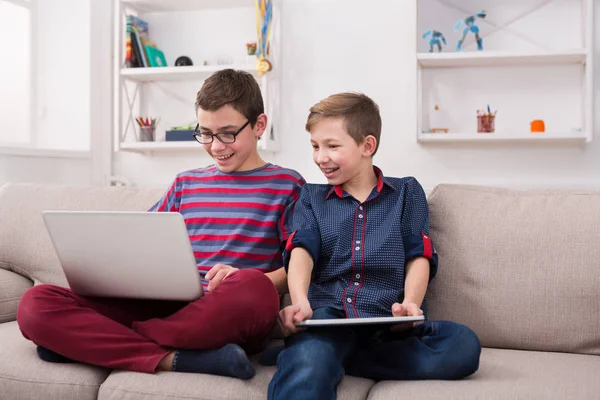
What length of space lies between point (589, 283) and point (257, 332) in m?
0.73

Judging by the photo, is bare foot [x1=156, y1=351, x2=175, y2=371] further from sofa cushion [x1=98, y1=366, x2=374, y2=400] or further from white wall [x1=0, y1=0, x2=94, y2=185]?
white wall [x1=0, y1=0, x2=94, y2=185]

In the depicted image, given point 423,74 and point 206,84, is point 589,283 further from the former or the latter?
point 423,74

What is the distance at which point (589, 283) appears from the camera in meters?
1.50

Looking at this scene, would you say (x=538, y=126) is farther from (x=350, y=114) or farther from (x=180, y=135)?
(x=180, y=135)

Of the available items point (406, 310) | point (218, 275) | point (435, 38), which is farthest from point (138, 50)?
point (406, 310)

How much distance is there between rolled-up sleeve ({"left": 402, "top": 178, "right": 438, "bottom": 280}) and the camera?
153 cm

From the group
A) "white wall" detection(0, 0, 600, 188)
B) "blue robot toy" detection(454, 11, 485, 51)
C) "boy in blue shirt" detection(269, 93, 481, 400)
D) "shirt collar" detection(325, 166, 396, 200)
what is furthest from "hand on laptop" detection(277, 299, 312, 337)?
"blue robot toy" detection(454, 11, 485, 51)

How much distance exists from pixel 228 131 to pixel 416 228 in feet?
1.72

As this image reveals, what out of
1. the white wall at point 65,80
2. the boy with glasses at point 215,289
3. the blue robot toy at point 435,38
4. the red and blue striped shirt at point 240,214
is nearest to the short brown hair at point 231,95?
the boy with glasses at point 215,289

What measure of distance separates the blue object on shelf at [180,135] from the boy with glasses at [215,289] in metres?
1.16

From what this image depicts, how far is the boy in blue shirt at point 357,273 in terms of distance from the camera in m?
1.30

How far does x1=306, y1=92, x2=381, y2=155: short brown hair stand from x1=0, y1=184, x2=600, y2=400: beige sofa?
9.6 inches

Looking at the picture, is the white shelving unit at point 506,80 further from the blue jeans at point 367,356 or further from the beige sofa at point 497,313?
the blue jeans at point 367,356

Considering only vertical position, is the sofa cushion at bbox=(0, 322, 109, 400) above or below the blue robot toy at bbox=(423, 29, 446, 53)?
below
